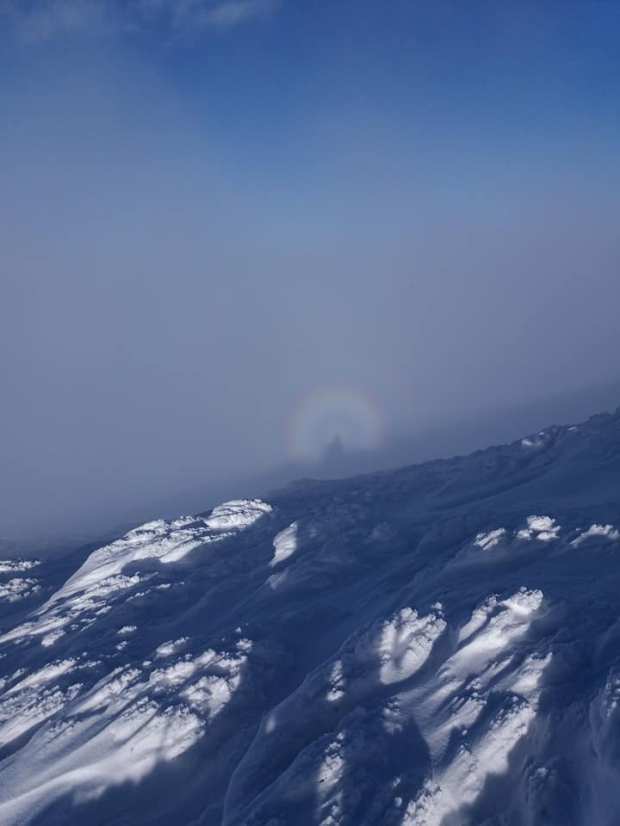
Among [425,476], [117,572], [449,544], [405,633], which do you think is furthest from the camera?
[425,476]

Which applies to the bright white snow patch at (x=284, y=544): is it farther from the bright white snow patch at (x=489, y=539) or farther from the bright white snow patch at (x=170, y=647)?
the bright white snow patch at (x=489, y=539)

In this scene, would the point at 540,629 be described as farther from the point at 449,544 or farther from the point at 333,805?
the point at 449,544

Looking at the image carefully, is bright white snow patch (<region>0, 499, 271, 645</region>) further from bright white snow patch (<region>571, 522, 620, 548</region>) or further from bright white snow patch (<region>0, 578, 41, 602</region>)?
bright white snow patch (<region>571, 522, 620, 548</region>)

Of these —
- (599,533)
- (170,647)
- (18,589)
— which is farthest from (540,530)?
(18,589)

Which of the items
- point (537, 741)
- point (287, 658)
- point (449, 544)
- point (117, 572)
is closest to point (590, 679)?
point (537, 741)

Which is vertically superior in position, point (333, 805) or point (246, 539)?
point (246, 539)

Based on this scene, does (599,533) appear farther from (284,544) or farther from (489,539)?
(284,544)
